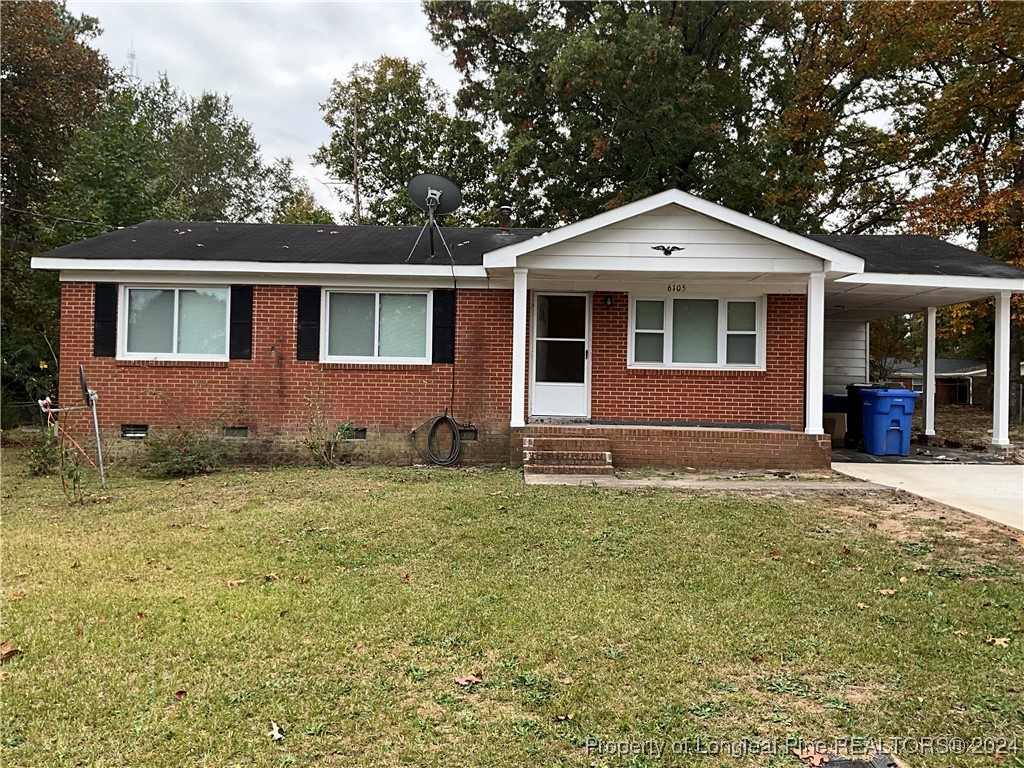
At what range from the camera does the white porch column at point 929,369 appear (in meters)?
13.5

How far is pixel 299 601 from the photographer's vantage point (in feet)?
14.4

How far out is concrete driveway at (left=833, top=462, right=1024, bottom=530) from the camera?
23.1 feet

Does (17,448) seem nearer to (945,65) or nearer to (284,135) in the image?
(945,65)

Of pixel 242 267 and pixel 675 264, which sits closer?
pixel 675 264

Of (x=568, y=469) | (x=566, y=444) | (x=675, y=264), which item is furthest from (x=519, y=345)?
(x=675, y=264)

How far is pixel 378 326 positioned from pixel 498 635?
26.1ft

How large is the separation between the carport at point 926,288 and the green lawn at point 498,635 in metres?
5.77

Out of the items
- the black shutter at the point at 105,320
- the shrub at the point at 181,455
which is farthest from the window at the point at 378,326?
the black shutter at the point at 105,320

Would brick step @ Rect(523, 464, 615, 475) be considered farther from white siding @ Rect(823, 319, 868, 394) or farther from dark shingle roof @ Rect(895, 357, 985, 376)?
dark shingle roof @ Rect(895, 357, 985, 376)

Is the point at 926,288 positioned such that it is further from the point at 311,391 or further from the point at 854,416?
the point at 311,391

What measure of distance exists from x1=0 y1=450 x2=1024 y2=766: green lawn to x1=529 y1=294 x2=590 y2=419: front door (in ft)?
15.8

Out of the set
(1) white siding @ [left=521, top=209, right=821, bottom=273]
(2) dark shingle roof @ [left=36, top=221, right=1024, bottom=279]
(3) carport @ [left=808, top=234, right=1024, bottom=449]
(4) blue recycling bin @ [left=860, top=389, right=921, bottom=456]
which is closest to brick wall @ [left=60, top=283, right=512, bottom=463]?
(2) dark shingle roof @ [left=36, top=221, right=1024, bottom=279]

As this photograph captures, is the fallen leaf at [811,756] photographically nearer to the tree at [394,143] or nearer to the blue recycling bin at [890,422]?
the blue recycling bin at [890,422]

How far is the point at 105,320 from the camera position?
35.7 feet
